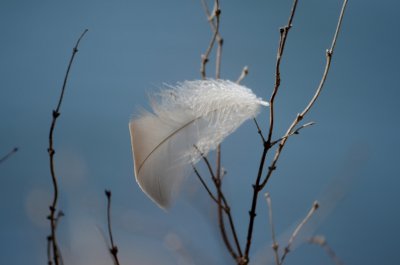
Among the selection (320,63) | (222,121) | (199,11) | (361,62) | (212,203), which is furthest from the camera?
(361,62)

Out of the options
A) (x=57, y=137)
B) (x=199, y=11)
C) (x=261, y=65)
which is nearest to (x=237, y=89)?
(x=261, y=65)

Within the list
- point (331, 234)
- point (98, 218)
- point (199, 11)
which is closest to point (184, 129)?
point (98, 218)

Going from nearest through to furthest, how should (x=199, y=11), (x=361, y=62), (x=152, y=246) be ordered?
(x=152, y=246), (x=199, y=11), (x=361, y=62)

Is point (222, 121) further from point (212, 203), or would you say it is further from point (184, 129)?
point (212, 203)

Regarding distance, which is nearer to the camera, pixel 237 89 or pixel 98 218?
pixel 237 89

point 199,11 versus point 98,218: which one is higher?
point 199,11

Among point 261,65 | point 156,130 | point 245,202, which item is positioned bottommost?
point 156,130
